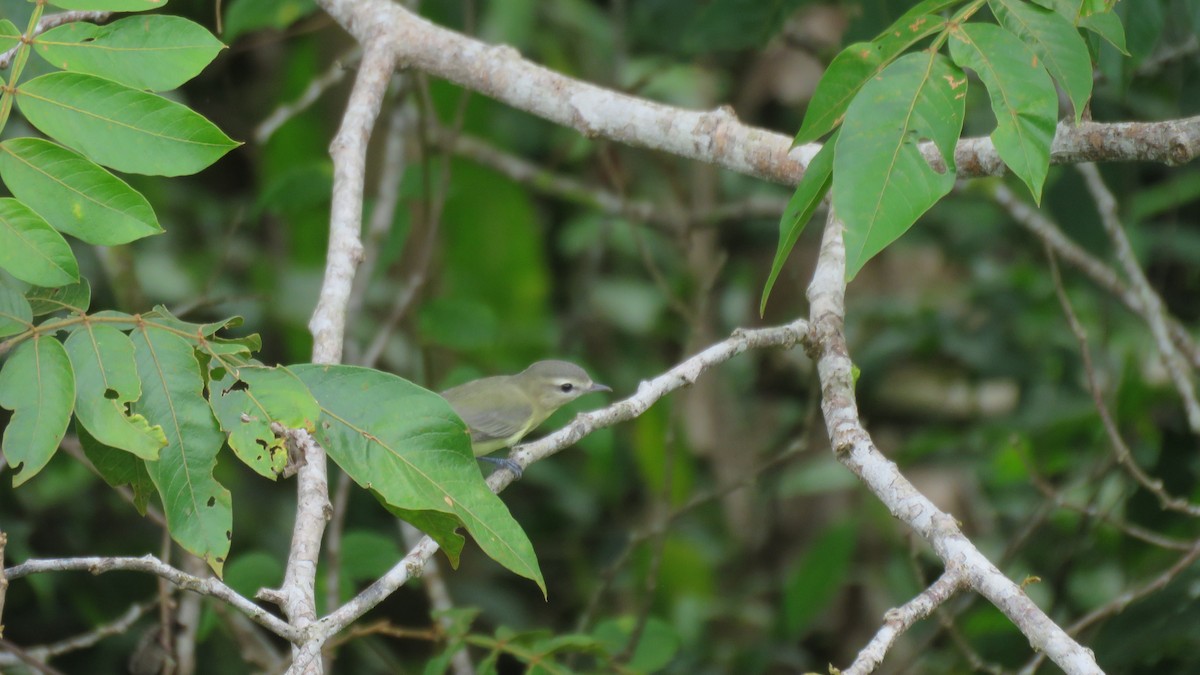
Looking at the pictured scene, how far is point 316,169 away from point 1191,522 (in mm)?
4009

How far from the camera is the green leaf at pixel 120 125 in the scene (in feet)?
7.22

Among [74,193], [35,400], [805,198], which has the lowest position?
[35,400]

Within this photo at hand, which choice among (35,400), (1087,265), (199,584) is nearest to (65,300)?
(35,400)

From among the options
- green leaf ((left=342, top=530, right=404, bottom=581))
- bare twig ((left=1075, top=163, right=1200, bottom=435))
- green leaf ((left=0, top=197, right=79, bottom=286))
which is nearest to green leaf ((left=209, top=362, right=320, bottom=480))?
green leaf ((left=0, top=197, right=79, bottom=286))

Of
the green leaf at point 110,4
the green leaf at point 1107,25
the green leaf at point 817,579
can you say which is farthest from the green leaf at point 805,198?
the green leaf at point 817,579

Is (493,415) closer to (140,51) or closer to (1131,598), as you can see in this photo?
(1131,598)

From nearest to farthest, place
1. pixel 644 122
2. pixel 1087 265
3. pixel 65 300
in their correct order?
pixel 65 300
pixel 644 122
pixel 1087 265

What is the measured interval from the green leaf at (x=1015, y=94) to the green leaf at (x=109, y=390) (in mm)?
1568

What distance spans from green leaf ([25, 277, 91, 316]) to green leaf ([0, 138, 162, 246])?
0.37 feet

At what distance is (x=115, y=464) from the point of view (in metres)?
2.29

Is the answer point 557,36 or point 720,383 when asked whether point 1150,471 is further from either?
point 557,36

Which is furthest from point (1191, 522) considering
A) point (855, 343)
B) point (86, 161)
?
point (86, 161)

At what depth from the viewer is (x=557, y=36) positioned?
789 cm

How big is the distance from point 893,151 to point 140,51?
1499 mm
